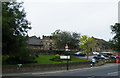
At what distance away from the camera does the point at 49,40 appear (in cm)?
11181

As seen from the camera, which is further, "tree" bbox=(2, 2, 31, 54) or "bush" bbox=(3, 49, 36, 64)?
"bush" bbox=(3, 49, 36, 64)

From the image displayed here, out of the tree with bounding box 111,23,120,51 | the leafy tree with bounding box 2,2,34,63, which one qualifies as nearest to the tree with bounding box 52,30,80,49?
the tree with bounding box 111,23,120,51

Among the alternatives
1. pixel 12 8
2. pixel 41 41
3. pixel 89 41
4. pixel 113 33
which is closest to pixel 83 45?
pixel 89 41

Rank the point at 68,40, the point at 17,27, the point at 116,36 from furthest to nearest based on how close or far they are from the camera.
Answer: the point at 116,36, the point at 68,40, the point at 17,27

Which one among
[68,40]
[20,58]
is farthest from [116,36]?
[20,58]

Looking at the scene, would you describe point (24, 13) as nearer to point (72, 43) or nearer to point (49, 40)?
point (72, 43)

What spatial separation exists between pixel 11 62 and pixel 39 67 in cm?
713

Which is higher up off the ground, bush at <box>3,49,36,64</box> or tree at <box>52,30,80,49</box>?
tree at <box>52,30,80,49</box>

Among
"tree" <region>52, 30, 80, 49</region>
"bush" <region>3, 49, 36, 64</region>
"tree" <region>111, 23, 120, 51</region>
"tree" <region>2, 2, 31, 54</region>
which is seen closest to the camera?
"tree" <region>2, 2, 31, 54</region>

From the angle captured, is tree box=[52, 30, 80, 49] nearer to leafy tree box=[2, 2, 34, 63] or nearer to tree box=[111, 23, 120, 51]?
tree box=[111, 23, 120, 51]

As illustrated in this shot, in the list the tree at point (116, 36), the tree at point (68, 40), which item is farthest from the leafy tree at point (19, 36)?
the tree at point (116, 36)

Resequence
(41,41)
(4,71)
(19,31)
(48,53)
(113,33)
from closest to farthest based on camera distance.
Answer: (4,71) → (19,31) → (48,53) → (113,33) → (41,41)

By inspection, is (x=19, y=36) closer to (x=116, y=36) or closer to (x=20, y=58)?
(x=20, y=58)

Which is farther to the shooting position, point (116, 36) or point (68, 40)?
point (116, 36)
